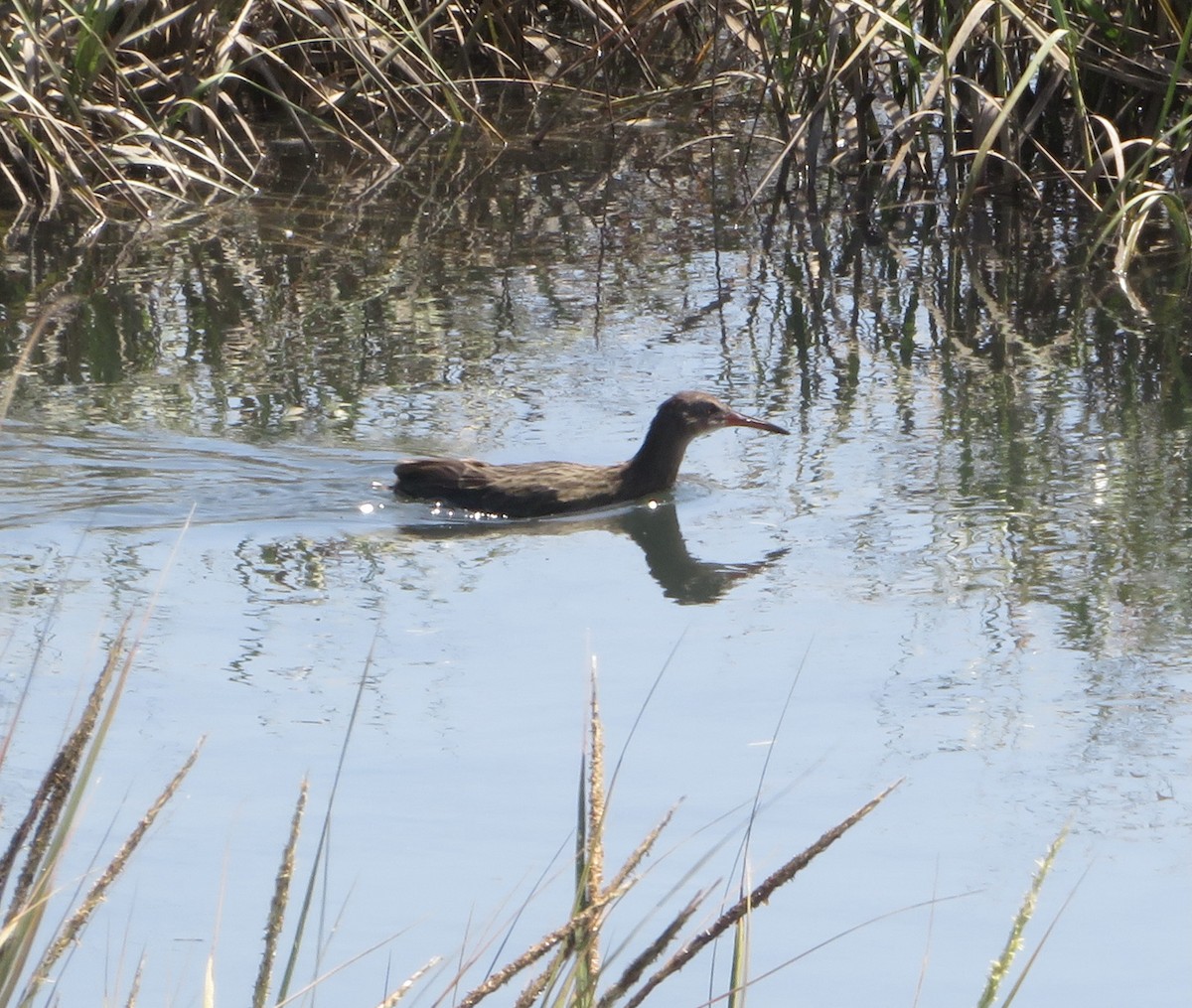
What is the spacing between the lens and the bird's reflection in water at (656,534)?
636cm

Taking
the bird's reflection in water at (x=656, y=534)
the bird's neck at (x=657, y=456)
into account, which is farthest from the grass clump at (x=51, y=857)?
the bird's neck at (x=657, y=456)

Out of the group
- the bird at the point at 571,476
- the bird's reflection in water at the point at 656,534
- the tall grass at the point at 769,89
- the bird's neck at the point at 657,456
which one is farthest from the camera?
the tall grass at the point at 769,89

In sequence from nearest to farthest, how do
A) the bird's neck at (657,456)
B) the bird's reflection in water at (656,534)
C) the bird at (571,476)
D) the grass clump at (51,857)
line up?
the grass clump at (51,857), the bird's reflection in water at (656,534), the bird at (571,476), the bird's neck at (657,456)

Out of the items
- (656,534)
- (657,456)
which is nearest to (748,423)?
(657,456)

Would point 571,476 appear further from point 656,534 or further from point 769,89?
point 769,89

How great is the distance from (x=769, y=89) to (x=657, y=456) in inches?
180

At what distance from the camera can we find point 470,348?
8664 mm

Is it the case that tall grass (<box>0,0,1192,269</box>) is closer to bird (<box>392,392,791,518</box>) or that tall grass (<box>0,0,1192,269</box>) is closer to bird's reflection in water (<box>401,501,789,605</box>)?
bird (<box>392,392,791,518</box>)

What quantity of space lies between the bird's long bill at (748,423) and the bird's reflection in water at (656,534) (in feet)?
1.26

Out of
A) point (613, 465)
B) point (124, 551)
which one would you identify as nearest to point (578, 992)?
point (124, 551)

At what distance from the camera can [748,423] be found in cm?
753

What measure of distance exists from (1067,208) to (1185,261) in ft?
3.79

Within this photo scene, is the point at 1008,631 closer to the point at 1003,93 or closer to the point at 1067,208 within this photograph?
the point at 1003,93

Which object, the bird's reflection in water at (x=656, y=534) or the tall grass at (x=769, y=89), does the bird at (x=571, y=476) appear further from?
the tall grass at (x=769, y=89)
